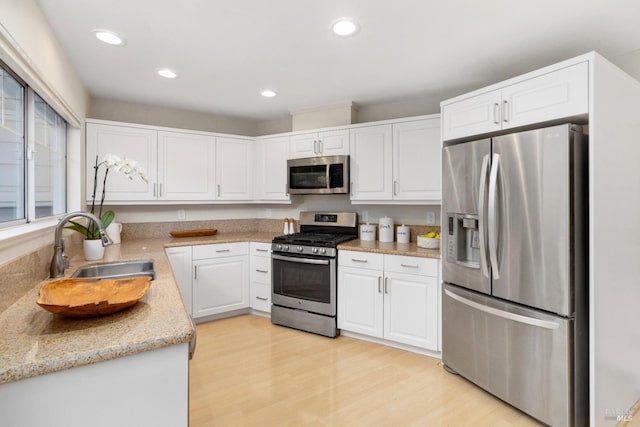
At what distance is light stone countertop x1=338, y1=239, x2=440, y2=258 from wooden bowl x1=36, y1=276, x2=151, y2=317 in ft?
6.19

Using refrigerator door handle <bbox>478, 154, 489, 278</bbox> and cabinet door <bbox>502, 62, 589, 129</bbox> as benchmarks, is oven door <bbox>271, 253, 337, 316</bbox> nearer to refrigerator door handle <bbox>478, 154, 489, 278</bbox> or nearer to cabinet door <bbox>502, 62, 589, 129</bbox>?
refrigerator door handle <bbox>478, 154, 489, 278</bbox>

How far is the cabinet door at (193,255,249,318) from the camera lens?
3.46 m

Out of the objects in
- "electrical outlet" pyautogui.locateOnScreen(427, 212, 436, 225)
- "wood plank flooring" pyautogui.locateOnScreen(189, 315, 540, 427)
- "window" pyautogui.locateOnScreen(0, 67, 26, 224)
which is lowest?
"wood plank flooring" pyautogui.locateOnScreen(189, 315, 540, 427)

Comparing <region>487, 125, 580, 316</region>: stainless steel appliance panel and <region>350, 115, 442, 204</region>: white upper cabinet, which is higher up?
<region>350, 115, 442, 204</region>: white upper cabinet

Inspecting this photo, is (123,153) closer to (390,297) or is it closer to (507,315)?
(390,297)

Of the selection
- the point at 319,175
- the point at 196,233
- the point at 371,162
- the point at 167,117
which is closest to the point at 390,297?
the point at 371,162

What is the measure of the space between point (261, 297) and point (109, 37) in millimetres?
2630

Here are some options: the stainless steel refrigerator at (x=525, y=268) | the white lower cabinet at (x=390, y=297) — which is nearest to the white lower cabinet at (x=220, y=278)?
the white lower cabinet at (x=390, y=297)

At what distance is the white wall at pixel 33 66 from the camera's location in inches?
56.5

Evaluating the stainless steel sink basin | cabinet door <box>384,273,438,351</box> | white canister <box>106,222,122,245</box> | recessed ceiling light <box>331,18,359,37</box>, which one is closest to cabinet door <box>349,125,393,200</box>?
cabinet door <box>384,273,438,351</box>

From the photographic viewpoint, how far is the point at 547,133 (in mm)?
1860

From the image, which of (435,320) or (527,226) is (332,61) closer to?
(527,226)

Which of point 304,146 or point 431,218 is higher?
point 304,146

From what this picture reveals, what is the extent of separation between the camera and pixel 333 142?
355 centimetres
